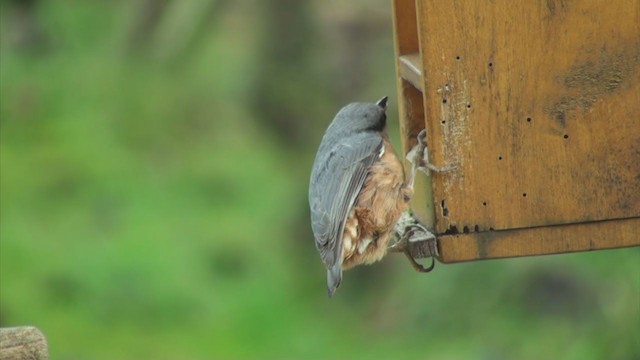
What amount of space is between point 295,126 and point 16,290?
169 cm

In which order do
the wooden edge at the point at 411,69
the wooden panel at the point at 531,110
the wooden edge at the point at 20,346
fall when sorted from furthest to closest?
the wooden edge at the point at 411,69
the wooden panel at the point at 531,110
the wooden edge at the point at 20,346

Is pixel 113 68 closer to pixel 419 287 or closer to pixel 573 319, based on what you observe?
pixel 419 287

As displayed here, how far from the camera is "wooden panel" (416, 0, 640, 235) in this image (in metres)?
3.77

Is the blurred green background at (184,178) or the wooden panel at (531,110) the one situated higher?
the wooden panel at (531,110)

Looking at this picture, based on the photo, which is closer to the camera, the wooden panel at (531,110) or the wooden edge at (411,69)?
the wooden panel at (531,110)

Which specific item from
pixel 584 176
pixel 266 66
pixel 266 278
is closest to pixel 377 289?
pixel 266 278

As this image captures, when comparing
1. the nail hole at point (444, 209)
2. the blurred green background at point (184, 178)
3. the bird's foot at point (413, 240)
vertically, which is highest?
the nail hole at point (444, 209)

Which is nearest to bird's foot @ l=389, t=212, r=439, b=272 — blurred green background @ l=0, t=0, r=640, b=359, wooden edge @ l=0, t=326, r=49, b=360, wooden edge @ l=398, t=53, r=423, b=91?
wooden edge @ l=398, t=53, r=423, b=91

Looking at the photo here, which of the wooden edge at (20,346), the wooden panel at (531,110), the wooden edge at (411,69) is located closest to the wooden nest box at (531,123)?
the wooden panel at (531,110)

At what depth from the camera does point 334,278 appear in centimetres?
410

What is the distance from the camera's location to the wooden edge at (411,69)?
4051 mm

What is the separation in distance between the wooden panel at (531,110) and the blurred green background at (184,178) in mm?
2388

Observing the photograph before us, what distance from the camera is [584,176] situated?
388cm

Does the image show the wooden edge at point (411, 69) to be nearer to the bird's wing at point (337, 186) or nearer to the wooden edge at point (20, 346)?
the bird's wing at point (337, 186)
